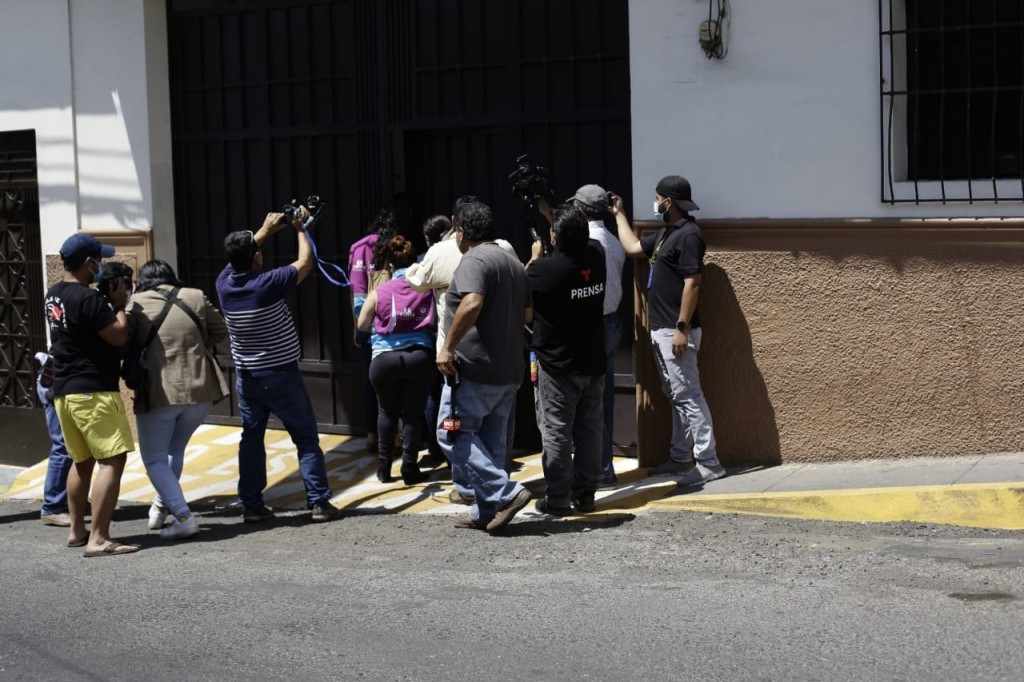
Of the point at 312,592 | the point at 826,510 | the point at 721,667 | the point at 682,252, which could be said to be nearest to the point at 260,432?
the point at 312,592

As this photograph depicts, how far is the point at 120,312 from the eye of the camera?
8.02 m

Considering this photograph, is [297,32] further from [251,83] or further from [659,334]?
[659,334]

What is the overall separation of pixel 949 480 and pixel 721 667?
10.3ft

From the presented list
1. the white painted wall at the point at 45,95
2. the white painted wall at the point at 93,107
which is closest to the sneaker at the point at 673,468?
the white painted wall at the point at 93,107

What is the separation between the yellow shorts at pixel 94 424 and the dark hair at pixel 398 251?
2.25 meters

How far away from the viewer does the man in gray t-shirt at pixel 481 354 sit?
25.3 ft

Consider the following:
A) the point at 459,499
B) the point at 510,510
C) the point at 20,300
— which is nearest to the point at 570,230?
the point at 510,510

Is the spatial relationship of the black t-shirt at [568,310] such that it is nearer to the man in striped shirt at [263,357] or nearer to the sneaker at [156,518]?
the man in striped shirt at [263,357]

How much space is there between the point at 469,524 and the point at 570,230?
5.94 feet

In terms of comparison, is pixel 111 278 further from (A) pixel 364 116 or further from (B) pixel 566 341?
(A) pixel 364 116

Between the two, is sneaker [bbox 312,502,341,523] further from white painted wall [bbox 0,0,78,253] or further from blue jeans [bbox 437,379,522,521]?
white painted wall [bbox 0,0,78,253]

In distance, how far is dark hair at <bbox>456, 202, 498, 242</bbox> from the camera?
25.8 ft

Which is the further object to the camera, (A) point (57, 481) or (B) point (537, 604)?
(A) point (57, 481)

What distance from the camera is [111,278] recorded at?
317 inches
